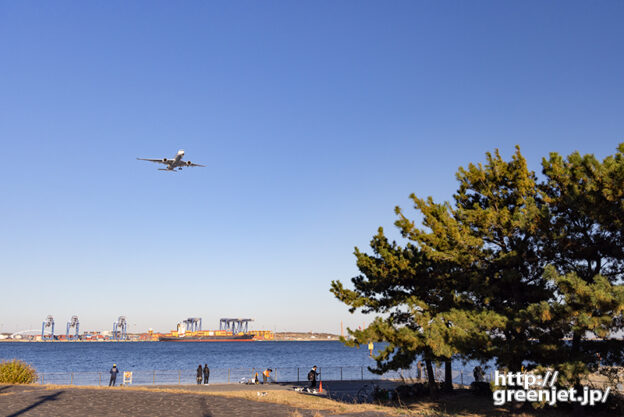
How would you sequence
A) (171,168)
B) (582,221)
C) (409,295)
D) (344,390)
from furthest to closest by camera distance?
(171,168) → (344,390) → (409,295) → (582,221)

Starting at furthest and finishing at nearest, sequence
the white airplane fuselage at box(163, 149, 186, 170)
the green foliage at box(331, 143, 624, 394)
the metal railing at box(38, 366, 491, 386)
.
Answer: the metal railing at box(38, 366, 491, 386)
the white airplane fuselage at box(163, 149, 186, 170)
the green foliage at box(331, 143, 624, 394)

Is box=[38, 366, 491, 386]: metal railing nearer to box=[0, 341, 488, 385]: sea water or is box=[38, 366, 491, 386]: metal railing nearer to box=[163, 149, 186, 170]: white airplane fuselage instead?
box=[0, 341, 488, 385]: sea water

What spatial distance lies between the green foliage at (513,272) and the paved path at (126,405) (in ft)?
18.2

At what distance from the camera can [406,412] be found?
69.3ft

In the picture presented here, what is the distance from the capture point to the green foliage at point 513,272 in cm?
1649

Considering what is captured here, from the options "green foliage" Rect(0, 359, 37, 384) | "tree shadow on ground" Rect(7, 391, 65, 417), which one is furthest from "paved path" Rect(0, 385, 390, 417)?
"green foliage" Rect(0, 359, 37, 384)

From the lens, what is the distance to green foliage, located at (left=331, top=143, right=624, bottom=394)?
54.1 ft

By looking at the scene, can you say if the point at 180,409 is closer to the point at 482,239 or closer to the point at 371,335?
the point at 371,335

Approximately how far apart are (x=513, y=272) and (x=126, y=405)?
1796 centimetres

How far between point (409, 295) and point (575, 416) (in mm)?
8892

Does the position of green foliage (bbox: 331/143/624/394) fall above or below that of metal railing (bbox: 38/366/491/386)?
above

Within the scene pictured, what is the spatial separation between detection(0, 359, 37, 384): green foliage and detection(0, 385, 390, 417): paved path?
5283mm

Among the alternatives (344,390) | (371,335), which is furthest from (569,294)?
(344,390)

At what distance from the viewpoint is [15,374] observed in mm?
32062
